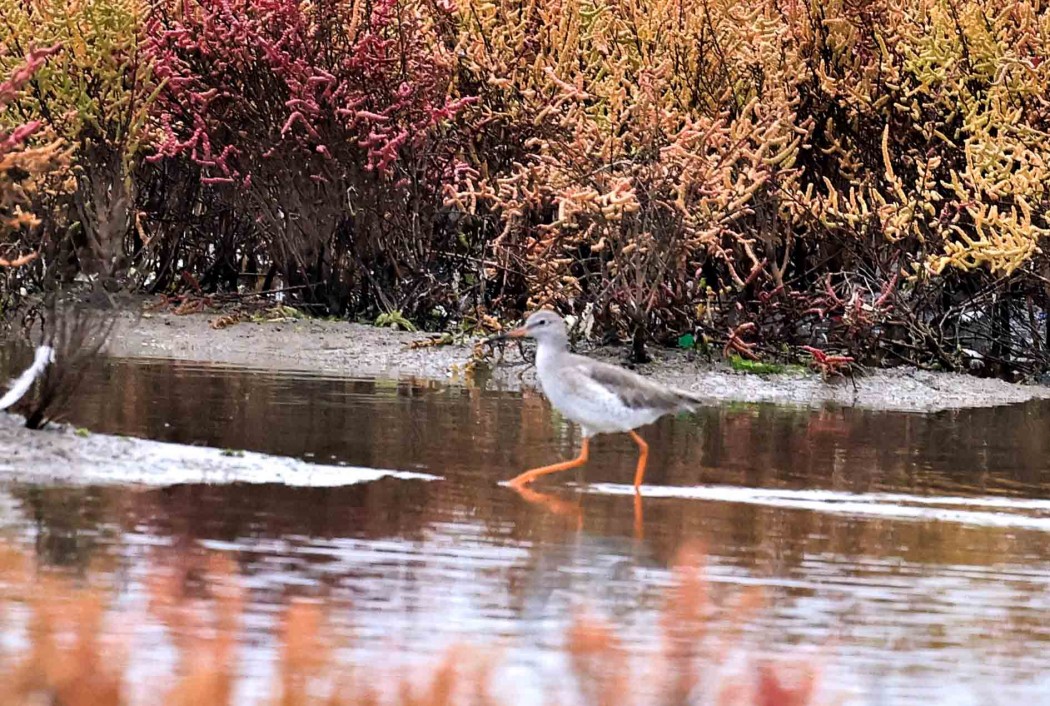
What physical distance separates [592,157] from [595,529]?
817 centimetres

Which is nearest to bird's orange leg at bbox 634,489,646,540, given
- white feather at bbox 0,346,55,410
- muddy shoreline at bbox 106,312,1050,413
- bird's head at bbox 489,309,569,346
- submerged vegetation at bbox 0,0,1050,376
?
bird's head at bbox 489,309,569,346

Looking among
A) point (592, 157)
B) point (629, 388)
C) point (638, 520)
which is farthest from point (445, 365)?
point (638, 520)

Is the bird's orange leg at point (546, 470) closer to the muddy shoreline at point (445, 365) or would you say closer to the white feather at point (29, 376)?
the white feather at point (29, 376)

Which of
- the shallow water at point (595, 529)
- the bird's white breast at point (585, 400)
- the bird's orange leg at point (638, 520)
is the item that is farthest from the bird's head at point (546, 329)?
the bird's orange leg at point (638, 520)

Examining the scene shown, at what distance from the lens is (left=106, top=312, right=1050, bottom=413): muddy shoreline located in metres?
18.2

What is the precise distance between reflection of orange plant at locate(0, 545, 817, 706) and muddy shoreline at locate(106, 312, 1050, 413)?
8585 mm

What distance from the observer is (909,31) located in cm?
1939

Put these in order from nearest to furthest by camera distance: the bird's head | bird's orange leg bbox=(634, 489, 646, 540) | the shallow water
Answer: the shallow water < bird's orange leg bbox=(634, 489, 646, 540) < the bird's head

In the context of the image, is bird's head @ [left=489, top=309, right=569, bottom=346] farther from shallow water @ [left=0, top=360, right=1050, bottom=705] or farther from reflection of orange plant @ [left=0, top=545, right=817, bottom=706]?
reflection of orange plant @ [left=0, top=545, right=817, bottom=706]

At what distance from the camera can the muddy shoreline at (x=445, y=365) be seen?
18219 millimetres

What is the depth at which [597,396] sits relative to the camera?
1225cm

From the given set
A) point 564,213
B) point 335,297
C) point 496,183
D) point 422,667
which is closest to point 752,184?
point 564,213

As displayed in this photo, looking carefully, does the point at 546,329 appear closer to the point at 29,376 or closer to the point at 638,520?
the point at 638,520

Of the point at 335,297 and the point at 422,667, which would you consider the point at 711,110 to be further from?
the point at 422,667
